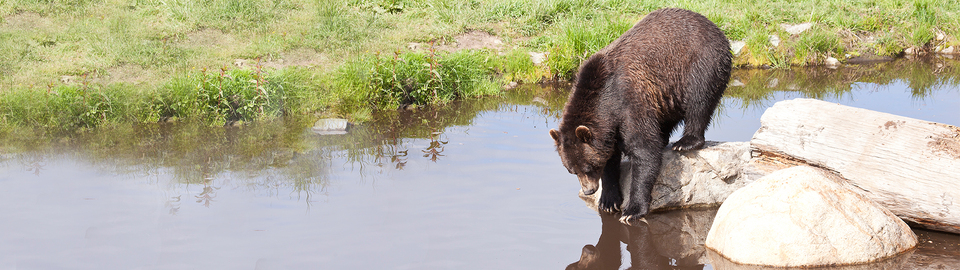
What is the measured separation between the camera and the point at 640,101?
5648 millimetres

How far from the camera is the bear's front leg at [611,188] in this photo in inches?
233

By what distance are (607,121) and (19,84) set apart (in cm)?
803

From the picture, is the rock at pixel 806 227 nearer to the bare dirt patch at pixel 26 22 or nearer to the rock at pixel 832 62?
the rock at pixel 832 62

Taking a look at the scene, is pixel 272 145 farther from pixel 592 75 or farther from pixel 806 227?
pixel 806 227

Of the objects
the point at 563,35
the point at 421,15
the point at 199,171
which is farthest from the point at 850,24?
the point at 199,171

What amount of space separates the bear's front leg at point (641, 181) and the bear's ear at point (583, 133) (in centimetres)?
52

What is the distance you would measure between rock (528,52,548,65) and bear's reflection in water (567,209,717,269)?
18.0 ft

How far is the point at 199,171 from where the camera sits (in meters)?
A: 6.71

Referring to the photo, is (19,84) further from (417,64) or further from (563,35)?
(563,35)

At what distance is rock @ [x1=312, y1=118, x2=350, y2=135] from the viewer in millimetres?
8180

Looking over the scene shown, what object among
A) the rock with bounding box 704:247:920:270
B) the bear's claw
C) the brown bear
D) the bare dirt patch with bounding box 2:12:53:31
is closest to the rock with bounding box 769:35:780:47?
the brown bear

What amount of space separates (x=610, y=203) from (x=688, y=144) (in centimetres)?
89

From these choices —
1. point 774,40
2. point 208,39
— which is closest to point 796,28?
point 774,40

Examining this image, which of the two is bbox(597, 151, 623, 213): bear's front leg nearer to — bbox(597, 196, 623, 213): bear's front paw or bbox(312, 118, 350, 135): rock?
bbox(597, 196, 623, 213): bear's front paw
